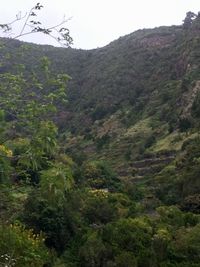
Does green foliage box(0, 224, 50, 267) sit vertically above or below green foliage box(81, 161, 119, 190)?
above

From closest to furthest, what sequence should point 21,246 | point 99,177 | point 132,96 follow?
point 21,246
point 99,177
point 132,96

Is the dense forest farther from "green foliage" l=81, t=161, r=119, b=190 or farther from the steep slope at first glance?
the steep slope

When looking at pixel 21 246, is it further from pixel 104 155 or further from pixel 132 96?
pixel 132 96

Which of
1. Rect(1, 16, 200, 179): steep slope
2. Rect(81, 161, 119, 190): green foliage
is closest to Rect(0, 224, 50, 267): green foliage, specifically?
Rect(81, 161, 119, 190): green foliage

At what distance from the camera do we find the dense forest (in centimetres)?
824

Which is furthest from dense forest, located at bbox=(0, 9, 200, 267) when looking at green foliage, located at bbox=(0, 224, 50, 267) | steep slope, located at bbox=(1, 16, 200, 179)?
steep slope, located at bbox=(1, 16, 200, 179)

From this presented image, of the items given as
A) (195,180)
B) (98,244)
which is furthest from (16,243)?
(195,180)

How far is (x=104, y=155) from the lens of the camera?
59.7 meters

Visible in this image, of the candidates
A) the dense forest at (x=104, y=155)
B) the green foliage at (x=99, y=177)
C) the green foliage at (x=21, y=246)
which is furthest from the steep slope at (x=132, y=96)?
the green foliage at (x=21, y=246)

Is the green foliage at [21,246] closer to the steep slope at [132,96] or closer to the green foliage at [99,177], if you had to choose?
the green foliage at [99,177]

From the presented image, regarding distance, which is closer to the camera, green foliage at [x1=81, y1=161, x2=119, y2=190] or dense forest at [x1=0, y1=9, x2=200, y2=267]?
dense forest at [x1=0, y1=9, x2=200, y2=267]

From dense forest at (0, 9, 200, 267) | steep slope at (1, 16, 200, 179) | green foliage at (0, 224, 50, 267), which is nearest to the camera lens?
A: dense forest at (0, 9, 200, 267)

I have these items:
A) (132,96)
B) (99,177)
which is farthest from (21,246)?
(132,96)

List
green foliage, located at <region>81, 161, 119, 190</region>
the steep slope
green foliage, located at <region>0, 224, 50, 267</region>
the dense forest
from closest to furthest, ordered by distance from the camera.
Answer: the dense forest < green foliage, located at <region>0, 224, 50, 267</region> < green foliage, located at <region>81, 161, 119, 190</region> < the steep slope
